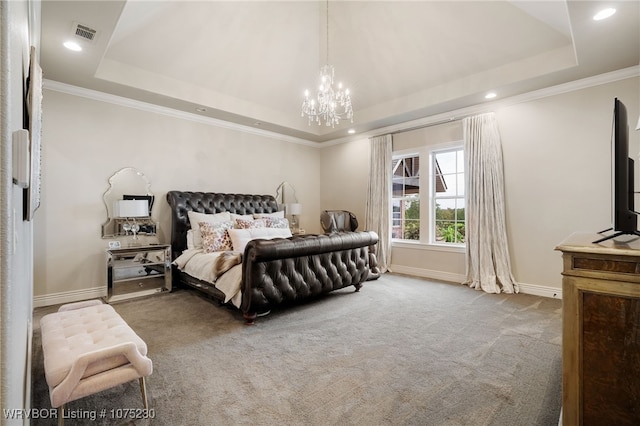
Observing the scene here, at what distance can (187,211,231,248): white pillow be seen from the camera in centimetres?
434

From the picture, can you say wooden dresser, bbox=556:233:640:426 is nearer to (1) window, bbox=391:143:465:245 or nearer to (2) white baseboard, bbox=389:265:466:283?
(2) white baseboard, bbox=389:265:466:283

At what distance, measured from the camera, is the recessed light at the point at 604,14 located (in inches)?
94.7

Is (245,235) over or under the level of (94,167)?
under

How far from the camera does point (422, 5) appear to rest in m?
3.53

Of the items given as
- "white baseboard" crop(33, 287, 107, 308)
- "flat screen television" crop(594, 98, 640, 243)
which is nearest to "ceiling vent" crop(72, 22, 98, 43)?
"white baseboard" crop(33, 287, 107, 308)

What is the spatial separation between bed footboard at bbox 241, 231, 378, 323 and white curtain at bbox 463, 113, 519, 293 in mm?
1758

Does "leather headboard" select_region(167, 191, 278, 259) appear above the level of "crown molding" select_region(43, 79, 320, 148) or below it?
below

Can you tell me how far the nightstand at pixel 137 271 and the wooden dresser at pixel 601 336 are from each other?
14.5 ft

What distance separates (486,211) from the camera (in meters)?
4.39

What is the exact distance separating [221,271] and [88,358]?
1.82m

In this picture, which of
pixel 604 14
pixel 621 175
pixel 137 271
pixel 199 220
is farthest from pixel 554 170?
pixel 137 271

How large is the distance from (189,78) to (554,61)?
482 cm

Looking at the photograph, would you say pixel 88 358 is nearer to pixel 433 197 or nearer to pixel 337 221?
pixel 337 221

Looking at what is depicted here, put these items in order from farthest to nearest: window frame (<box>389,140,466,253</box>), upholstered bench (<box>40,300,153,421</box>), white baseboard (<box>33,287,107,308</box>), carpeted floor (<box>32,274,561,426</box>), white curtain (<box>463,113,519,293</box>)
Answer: window frame (<box>389,140,466,253</box>), white curtain (<box>463,113,519,293</box>), white baseboard (<box>33,287,107,308</box>), carpeted floor (<box>32,274,561,426</box>), upholstered bench (<box>40,300,153,421</box>)
